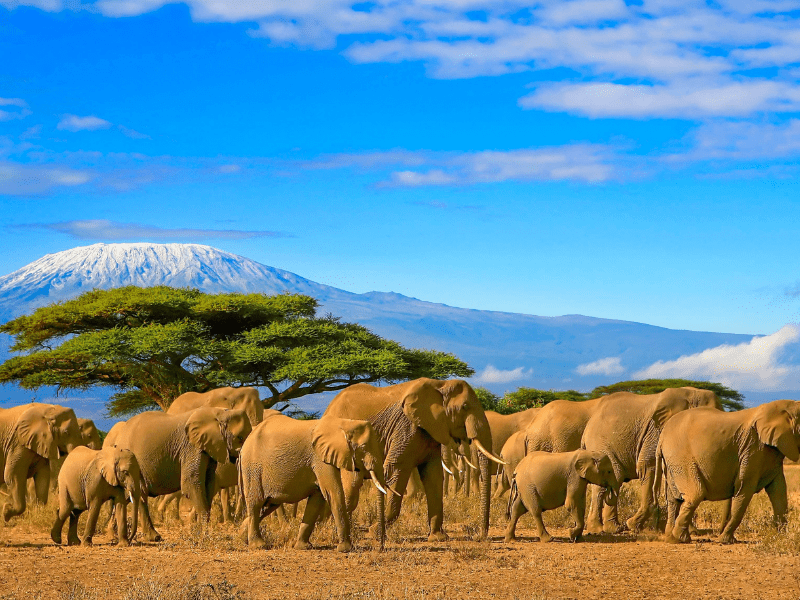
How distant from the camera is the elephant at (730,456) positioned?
552 inches

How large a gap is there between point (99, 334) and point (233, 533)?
2158 cm

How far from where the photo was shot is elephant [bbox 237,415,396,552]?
41.8 ft

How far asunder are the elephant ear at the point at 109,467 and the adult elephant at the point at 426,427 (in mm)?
3014

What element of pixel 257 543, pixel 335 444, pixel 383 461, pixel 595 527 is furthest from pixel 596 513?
Answer: pixel 257 543

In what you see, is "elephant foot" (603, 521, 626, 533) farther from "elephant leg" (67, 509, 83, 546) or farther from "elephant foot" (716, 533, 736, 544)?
"elephant leg" (67, 509, 83, 546)

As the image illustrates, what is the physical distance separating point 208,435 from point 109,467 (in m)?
1.66

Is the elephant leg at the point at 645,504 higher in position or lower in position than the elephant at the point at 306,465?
lower

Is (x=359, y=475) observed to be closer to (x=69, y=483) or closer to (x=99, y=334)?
(x=69, y=483)

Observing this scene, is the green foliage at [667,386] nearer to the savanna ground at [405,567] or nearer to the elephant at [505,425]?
the elephant at [505,425]

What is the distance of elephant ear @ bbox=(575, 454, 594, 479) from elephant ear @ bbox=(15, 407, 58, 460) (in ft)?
27.4

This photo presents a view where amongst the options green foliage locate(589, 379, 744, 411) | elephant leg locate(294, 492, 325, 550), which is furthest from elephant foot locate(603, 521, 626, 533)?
green foliage locate(589, 379, 744, 411)

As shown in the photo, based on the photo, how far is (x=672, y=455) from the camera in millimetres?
14414

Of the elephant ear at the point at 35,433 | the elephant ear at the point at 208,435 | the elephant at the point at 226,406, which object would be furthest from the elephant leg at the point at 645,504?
the elephant ear at the point at 35,433

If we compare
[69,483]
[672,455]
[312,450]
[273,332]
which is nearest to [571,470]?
[672,455]
